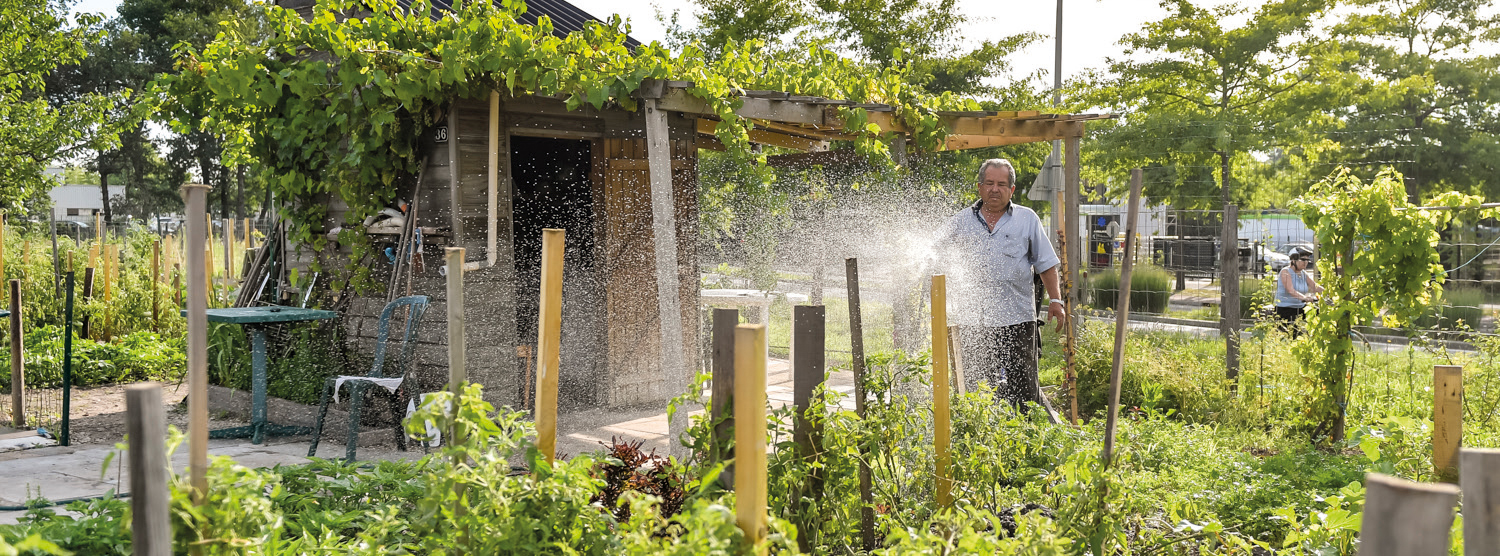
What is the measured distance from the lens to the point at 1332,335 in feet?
17.6

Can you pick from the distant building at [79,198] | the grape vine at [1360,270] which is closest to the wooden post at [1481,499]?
the grape vine at [1360,270]

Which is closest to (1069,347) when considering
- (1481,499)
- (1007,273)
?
(1007,273)

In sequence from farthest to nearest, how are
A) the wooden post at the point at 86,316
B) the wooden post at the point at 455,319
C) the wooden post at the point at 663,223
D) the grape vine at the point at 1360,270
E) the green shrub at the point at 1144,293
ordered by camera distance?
the green shrub at the point at 1144,293
the wooden post at the point at 86,316
the grape vine at the point at 1360,270
the wooden post at the point at 663,223
the wooden post at the point at 455,319

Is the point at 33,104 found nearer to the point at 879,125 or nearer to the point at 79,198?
the point at 879,125

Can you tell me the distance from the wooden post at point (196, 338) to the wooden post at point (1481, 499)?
181cm

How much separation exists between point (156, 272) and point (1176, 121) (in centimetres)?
1423

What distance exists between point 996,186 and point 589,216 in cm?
325

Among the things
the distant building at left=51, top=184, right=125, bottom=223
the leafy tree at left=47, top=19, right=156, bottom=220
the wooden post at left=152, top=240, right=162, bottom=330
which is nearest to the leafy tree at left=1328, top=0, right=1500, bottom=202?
the wooden post at left=152, top=240, right=162, bottom=330

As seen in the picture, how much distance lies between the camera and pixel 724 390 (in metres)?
2.20

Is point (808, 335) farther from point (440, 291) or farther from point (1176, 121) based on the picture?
point (1176, 121)

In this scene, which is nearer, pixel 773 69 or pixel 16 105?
pixel 773 69

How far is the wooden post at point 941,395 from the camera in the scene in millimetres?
2838

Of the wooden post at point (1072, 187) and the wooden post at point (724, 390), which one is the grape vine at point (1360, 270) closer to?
the wooden post at point (1072, 187)

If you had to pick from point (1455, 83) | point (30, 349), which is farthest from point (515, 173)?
point (1455, 83)
